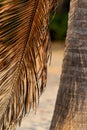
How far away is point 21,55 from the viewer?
4254 millimetres

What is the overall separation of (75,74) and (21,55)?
1.76 feet

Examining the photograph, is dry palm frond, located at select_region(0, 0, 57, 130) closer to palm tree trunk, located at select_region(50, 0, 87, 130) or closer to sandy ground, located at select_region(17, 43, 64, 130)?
palm tree trunk, located at select_region(50, 0, 87, 130)

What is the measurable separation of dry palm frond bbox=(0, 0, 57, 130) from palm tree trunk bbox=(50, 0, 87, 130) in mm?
253

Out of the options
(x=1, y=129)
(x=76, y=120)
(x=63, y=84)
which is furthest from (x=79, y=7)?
(x=1, y=129)

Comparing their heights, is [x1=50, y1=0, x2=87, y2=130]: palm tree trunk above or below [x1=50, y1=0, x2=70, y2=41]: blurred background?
above

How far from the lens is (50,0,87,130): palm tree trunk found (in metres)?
3.98

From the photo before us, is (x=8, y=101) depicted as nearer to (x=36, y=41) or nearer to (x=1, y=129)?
(x=1, y=129)

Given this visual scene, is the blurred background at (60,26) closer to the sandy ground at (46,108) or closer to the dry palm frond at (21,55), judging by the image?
the sandy ground at (46,108)

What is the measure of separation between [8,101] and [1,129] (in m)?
0.25

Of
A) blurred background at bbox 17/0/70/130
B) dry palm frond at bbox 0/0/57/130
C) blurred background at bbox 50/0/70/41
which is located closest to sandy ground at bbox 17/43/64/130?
blurred background at bbox 17/0/70/130

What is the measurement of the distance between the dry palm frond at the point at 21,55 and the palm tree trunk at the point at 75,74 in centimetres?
25

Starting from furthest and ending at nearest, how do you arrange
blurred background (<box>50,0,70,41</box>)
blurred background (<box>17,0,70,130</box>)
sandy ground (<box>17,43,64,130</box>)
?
blurred background (<box>50,0,70,41</box>) → blurred background (<box>17,0,70,130</box>) → sandy ground (<box>17,43,64,130</box>)

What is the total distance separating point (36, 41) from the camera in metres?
4.31

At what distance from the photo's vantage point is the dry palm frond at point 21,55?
13.6 ft
